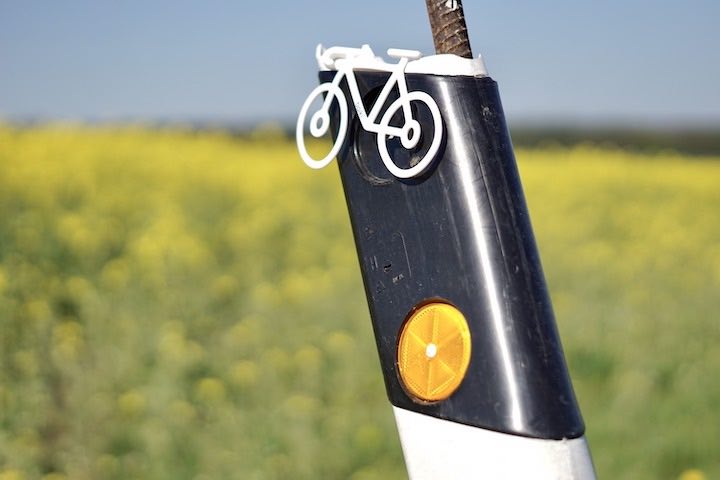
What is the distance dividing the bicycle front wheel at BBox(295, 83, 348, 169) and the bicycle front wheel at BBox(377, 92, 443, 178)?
2.4 inches

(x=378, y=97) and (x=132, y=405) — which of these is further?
(x=132, y=405)

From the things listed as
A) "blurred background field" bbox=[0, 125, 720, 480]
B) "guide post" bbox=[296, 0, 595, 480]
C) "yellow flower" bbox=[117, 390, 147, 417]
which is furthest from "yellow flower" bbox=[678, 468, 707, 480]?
"guide post" bbox=[296, 0, 595, 480]

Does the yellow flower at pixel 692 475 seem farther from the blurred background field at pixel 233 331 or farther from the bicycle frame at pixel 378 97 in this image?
Result: the bicycle frame at pixel 378 97

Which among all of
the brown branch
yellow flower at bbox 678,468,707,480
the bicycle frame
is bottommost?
yellow flower at bbox 678,468,707,480

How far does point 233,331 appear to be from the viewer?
136 inches

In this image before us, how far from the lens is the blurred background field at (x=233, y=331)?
2781 mm

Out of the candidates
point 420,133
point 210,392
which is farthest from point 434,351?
point 210,392

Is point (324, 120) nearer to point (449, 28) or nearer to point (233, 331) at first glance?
point (449, 28)

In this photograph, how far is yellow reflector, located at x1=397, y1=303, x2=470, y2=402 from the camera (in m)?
0.90

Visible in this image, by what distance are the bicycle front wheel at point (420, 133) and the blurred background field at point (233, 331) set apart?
6.21 feet

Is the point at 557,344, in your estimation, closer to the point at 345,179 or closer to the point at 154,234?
the point at 345,179

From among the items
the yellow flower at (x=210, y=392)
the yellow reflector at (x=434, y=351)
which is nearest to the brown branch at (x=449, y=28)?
the yellow reflector at (x=434, y=351)

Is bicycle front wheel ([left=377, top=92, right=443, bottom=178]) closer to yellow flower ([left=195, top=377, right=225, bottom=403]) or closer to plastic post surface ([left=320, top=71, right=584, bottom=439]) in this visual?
plastic post surface ([left=320, top=71, right=584, bottom=439])

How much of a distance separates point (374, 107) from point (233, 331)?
2.60 metres
